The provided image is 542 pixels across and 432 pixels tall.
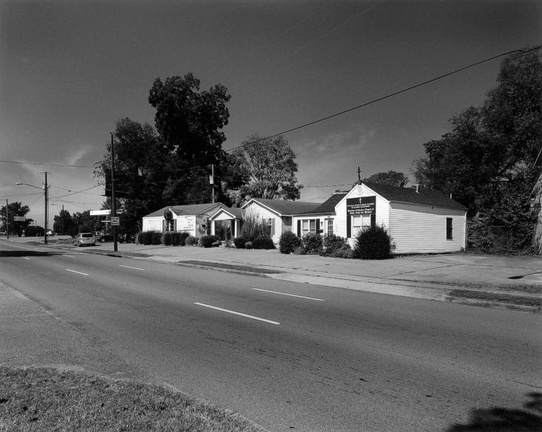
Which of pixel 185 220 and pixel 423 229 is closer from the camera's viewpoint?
pixel 423 229

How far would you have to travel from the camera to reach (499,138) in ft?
122

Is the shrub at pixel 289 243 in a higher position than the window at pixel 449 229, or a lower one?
lower

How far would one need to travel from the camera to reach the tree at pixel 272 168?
216 feet

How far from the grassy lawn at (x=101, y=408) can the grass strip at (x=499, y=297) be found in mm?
8816

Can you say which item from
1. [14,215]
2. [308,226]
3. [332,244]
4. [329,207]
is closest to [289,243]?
[332,244]

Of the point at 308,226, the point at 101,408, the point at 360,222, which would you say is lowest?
the point at 101,408

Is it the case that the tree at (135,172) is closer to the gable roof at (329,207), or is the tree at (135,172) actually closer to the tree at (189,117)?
the tree at (189,117)

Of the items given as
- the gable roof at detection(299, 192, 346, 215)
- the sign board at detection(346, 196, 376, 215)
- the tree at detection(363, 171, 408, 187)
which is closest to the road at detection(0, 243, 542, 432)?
the sign board at detection(346, 196, 376, 215)

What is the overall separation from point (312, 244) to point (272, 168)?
39.6 meters

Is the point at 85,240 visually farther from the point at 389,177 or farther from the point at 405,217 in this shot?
the point at 389,177

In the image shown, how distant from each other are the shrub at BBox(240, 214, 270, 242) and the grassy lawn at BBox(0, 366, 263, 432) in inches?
1204

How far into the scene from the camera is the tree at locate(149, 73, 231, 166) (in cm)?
6738

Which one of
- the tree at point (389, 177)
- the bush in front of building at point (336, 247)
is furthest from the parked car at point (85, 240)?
the tree at point (389, 177)

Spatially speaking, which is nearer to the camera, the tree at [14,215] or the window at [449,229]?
the window at [449,229]
